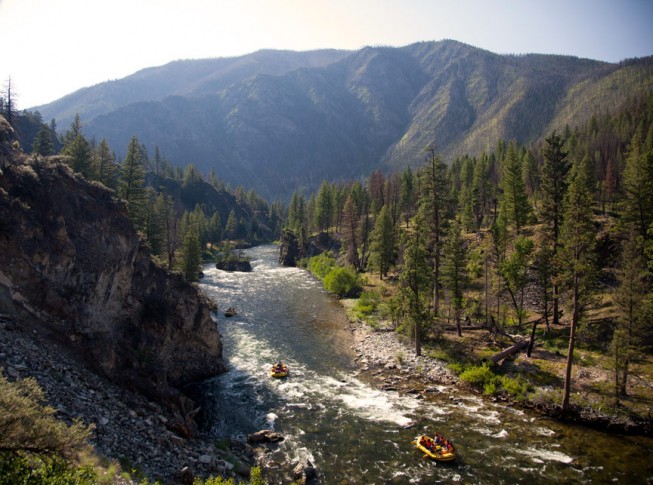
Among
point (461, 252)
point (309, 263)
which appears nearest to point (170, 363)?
point (461, 252)

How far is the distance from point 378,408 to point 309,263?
73013mm

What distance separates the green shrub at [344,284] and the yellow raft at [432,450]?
44173 mm

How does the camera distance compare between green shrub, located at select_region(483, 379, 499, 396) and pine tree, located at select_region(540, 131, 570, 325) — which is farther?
pine tree, located at select_region(540, 131, 570, 325)

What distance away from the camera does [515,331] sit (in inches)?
1646

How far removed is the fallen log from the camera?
34.8 m

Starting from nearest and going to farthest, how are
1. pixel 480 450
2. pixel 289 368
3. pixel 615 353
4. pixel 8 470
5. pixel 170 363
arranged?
pixel 8 470
pixel 480 450
pixel 615 353
pixel 170 363
pixel 289 368

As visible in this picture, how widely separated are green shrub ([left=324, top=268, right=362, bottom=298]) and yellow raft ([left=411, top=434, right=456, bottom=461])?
145 ft

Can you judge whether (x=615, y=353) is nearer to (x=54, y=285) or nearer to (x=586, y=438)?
(x=586, y=438)

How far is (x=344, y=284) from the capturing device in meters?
69.2

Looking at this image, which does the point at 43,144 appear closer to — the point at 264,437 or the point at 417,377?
the point at 264,437

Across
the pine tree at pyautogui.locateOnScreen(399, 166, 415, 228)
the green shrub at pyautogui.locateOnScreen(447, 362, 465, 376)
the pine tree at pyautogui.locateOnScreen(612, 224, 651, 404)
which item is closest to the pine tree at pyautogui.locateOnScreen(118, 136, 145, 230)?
the green shrub at pyautogui.locateOnScreen(447, 362, 465, 376)

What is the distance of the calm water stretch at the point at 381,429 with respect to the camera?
2195 cm

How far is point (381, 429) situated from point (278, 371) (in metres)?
11.9

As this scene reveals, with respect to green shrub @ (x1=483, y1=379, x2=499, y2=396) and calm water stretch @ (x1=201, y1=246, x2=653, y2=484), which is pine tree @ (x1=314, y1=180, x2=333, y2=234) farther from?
green shrub @ (x1=483, y1=379, x2=499, y2=396)
